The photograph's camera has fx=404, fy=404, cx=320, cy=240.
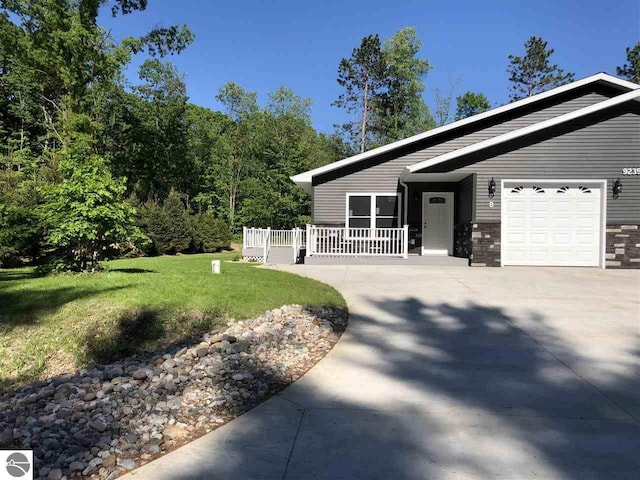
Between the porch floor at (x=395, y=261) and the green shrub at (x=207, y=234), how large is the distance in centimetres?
1432

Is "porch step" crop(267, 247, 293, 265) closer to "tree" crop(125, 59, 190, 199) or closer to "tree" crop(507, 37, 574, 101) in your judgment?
"tree" crop(125, 59, 190, 199)

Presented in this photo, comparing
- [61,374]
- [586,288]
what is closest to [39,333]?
[61,374]

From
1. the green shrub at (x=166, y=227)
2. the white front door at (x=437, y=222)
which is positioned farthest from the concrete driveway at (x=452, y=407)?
the green shrub at (x=166, y=227)

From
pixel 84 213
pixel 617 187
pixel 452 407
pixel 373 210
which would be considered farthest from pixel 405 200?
pixel 452 407

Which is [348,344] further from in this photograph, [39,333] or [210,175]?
[210,175]

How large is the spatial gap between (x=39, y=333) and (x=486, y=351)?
541 centimetres

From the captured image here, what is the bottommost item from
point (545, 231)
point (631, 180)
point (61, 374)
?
point (61, 374)

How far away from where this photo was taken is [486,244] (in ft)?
39.5

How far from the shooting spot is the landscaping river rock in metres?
2.61

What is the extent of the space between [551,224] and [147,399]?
12.1 m

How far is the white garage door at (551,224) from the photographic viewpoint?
11.8m

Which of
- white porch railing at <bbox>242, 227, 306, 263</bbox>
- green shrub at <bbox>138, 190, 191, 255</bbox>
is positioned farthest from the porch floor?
green shrub at <bbox>138, 190, 191, 255</bbox>

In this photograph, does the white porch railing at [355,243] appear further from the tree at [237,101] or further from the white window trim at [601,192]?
the tree at [237,101]

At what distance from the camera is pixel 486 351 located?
15.2ft
